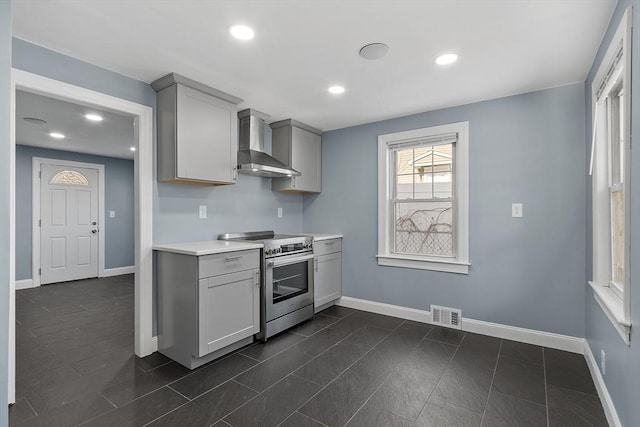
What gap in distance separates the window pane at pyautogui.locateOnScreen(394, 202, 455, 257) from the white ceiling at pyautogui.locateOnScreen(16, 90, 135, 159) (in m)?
3.22

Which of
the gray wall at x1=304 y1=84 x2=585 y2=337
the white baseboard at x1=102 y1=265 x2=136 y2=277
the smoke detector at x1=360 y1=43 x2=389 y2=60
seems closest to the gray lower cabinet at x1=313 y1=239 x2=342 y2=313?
the gray wall at x1=304 y1=84 x2=585 y2=337

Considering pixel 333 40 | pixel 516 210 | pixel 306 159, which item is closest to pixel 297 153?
pixel 306 159

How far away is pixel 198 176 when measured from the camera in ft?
8.93

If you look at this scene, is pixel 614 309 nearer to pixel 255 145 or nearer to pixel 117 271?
pixel 255 145

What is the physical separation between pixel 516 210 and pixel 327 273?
2.10 metres

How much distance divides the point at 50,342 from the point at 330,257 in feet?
9.46

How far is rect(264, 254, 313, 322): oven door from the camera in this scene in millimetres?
2973

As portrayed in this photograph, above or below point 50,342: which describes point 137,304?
above

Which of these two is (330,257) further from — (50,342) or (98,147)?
(98,147)

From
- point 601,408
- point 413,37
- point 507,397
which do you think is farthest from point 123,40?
point 601,408

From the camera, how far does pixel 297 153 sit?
3867 mm

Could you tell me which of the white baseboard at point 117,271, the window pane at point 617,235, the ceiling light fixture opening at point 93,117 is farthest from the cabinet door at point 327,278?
the white baseboard at point 117,271

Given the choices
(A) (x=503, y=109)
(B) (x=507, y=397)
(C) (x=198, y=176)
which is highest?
(A) (x=503, y=109)

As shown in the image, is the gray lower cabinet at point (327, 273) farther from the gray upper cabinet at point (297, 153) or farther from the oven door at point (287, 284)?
the gray upper cabinet at point (297, 153)
